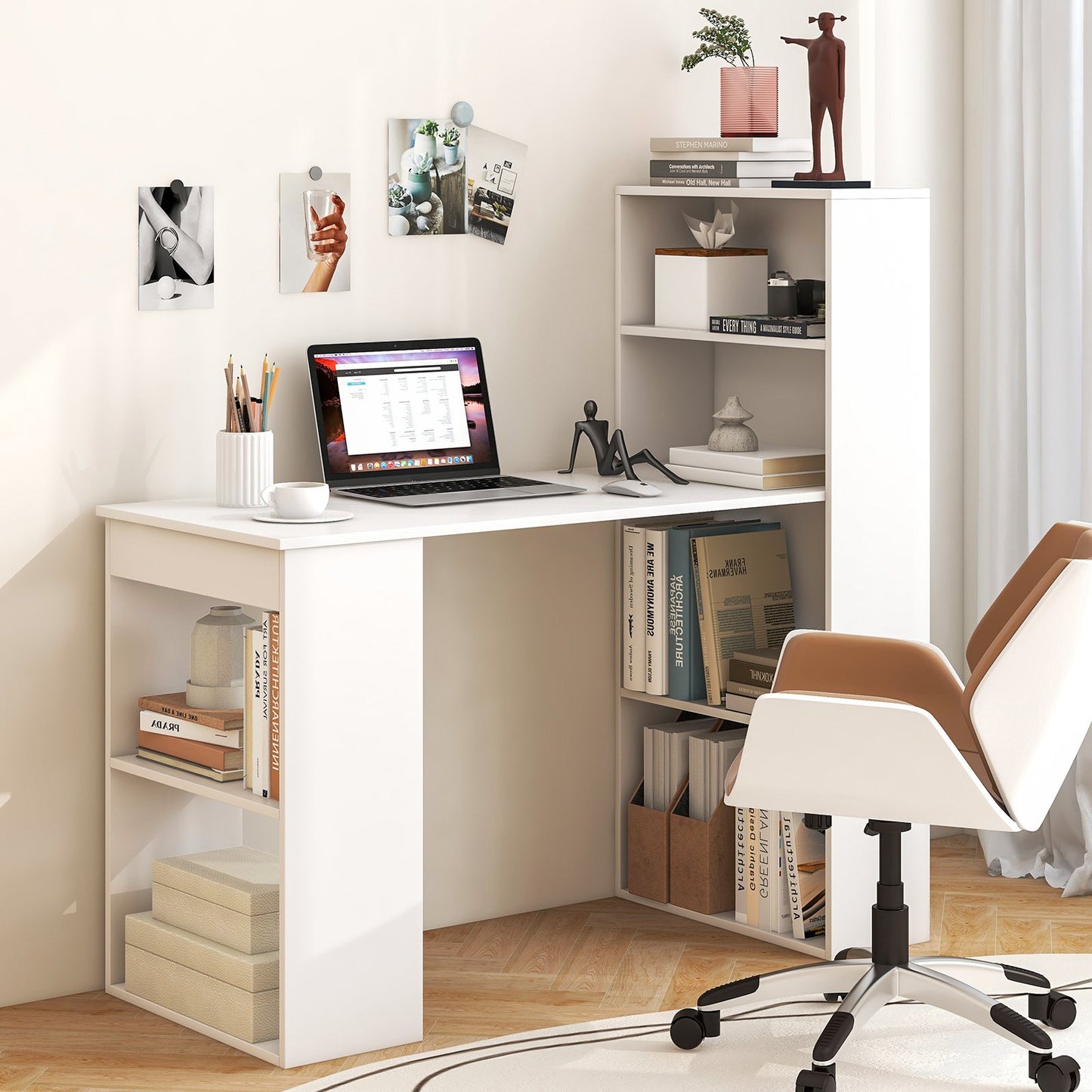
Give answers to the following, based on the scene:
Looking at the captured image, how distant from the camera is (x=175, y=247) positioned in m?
3.29

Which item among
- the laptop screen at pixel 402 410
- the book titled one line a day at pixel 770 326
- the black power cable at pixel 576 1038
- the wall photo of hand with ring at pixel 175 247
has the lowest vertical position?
the black power cable at pixel 576 1038

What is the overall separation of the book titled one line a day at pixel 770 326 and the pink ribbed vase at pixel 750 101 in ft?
1.17

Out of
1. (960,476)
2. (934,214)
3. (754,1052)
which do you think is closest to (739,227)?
(934,214)

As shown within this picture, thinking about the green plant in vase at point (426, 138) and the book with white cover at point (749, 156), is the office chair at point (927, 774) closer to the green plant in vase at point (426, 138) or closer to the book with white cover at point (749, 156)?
the book with white cover at point (749, 156)

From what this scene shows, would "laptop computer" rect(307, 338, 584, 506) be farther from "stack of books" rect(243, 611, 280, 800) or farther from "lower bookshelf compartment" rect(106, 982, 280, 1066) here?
"lower bookshelf compartment" rect(106, 982, 280, 1066)

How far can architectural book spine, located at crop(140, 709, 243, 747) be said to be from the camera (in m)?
3.11

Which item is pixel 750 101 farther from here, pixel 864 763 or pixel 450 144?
pixel 864 763

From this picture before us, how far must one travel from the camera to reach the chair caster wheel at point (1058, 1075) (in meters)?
2.74

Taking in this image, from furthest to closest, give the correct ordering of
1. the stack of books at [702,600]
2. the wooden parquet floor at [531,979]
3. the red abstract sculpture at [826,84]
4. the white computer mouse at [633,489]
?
the stack of books at [702,600], the red abstract sculpture at [826,84], the white computer mouse at [633,489], the wooden parquet floor at [531,979]

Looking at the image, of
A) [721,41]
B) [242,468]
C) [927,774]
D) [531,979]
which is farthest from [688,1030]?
[721,41]

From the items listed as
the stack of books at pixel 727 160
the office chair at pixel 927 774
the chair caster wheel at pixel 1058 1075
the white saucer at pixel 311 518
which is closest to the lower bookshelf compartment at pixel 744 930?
the office chair at pixel 927 774

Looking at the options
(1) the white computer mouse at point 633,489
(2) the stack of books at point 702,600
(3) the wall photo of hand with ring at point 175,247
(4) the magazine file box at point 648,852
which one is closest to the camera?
(3) the wall photo of hand with ring at point 175,247

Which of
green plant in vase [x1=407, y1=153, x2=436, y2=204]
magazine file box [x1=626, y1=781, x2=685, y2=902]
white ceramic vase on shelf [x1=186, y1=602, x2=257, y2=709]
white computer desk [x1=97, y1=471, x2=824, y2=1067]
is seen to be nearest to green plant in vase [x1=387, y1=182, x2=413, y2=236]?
green plant in vase [x1=407, y1=153, x2=436, y2=204]

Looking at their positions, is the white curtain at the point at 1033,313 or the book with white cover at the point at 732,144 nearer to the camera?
the book with white cover at the point at 732,144
